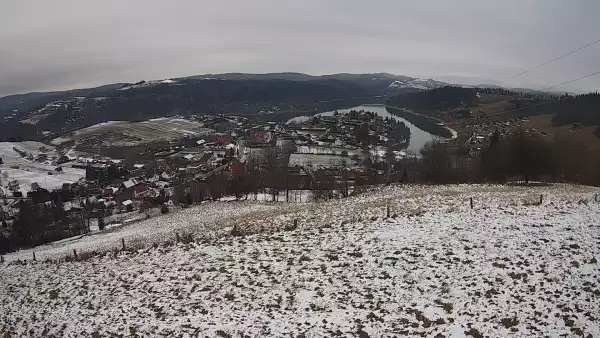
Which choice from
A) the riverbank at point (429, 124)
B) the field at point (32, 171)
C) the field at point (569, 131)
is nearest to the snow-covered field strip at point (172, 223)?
the field at point (569, 131)

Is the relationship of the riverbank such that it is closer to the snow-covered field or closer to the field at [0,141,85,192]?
the snow-covered field

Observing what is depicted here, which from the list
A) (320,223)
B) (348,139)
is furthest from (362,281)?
(348,139)

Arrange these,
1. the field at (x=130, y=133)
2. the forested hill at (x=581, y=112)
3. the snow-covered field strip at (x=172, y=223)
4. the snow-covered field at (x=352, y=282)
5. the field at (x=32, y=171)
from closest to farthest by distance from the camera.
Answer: the snow-covered field at (x=352, y=282) → the snow-covered field strip at (x=172, y=223) → the forested hill at (x=581, y=112) → the field at (x=32, y=171) → the field at (x=130, y=133)

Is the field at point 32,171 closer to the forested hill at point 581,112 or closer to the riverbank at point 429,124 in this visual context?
the riverbank at point 429,124

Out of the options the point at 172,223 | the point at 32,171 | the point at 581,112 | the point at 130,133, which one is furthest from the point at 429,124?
the point at 32,171

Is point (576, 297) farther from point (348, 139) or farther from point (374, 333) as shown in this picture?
point (348, 139)

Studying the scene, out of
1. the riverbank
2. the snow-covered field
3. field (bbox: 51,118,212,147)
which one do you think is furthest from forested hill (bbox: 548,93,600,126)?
field (bbox: 51,118,212,147)

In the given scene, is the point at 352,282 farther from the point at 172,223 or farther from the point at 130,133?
the point at 130,133
